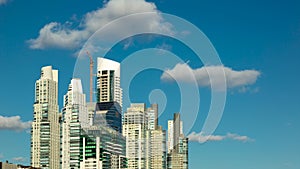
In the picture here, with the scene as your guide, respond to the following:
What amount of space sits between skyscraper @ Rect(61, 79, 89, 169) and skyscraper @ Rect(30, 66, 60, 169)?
1.09 metres

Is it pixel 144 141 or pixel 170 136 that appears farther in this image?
pixel 170 136

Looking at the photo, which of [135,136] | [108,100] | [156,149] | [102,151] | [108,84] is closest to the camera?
[108,100]

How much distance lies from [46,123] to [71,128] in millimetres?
2987

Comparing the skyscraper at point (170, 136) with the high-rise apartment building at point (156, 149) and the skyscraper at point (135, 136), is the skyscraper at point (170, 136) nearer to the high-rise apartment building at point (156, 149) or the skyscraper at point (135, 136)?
the high-rise apartment building at point (156, 149)

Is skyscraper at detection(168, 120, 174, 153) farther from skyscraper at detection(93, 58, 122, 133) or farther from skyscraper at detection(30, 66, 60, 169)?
skyscraper at detection(30, 66, 60, 169)

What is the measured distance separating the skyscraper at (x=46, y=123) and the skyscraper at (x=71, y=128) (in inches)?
42.9

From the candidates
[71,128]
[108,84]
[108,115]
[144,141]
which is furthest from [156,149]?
[108,115]

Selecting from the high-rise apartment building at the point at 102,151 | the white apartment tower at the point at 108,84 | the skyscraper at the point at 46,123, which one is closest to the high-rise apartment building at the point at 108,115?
the white apartment tower at the point at 108,84

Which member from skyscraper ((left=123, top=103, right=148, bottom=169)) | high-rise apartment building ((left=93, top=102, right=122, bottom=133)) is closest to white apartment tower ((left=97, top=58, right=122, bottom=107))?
high-rise apartment building ((left=93, top=102, right=122, bottom=133))

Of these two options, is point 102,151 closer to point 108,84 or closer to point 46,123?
point 46,123

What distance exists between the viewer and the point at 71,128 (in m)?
78.7

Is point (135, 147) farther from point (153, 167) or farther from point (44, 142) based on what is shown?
point (44, 142)

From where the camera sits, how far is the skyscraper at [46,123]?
76062 mm

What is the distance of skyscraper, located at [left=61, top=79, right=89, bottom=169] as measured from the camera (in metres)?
74.4
